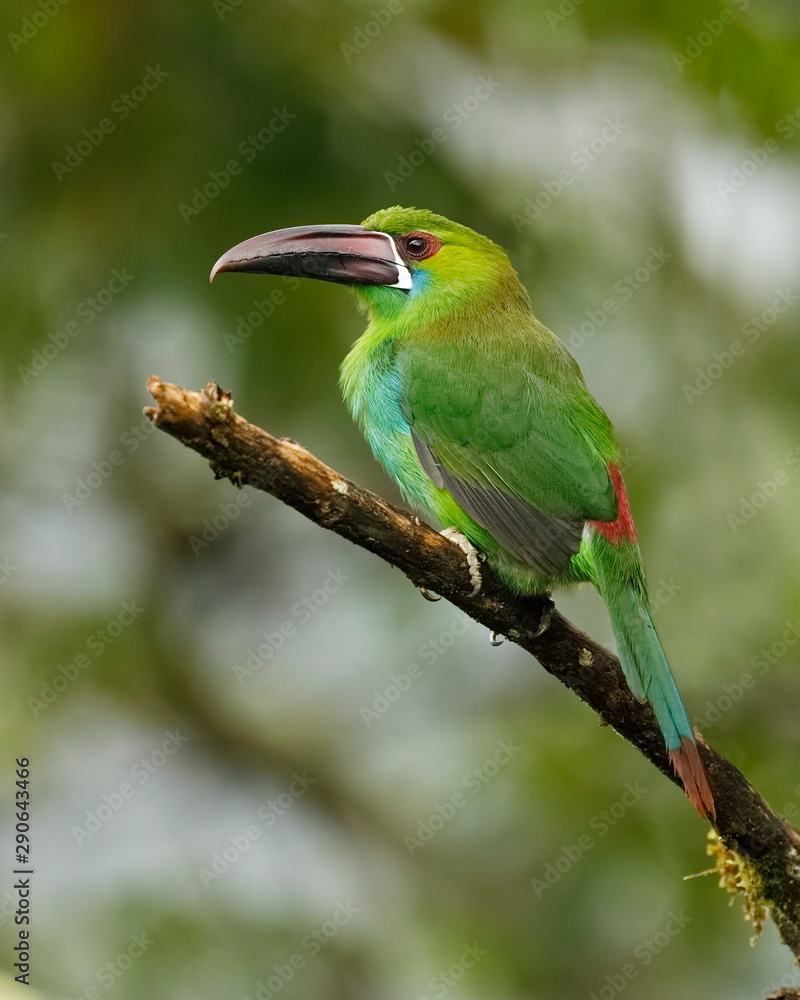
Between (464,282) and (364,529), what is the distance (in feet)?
5.18

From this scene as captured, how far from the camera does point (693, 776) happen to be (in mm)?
2926

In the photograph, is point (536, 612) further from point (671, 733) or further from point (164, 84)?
point (164, 84)

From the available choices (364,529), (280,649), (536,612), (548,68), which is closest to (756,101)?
(548,68)

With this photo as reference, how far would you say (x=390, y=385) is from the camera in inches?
147

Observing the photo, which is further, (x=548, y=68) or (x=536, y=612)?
(x=548, y=68)
